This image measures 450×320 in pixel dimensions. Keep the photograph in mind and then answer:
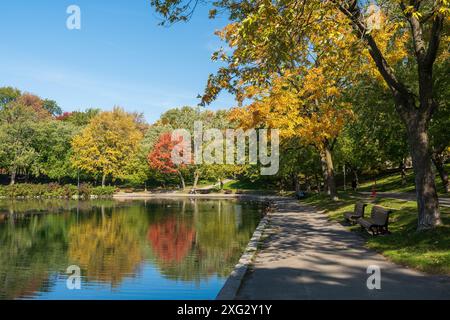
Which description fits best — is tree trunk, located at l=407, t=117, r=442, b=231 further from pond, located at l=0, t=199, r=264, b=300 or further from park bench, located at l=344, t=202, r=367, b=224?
pond, located at l=0, t=199, r=264, b=300

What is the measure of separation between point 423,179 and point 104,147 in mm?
60147

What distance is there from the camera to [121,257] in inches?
583

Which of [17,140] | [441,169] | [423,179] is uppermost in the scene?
[17,140]

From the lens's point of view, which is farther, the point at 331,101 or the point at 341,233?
the point at 331,101

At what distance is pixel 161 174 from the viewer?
6588 cm

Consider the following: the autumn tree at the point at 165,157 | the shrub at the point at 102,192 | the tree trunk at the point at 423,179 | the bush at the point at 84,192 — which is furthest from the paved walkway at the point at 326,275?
the autumn tree at the point at 165,157

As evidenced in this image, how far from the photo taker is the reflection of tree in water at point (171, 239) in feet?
49.9

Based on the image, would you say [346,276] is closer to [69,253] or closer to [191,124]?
[69,253]

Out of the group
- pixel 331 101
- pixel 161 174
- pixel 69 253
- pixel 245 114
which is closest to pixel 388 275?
pixel 69 253

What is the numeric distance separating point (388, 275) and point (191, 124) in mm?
62752

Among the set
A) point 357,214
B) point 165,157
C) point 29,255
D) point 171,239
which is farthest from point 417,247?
point 165,157

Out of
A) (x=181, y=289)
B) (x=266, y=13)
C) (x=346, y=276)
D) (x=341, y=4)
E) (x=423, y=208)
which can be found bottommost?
(x=181, y=289)

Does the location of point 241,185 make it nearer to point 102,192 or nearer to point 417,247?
point 102,192
